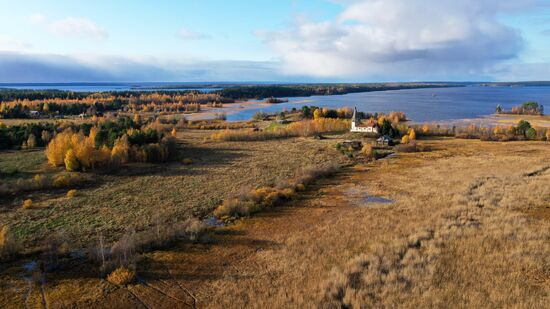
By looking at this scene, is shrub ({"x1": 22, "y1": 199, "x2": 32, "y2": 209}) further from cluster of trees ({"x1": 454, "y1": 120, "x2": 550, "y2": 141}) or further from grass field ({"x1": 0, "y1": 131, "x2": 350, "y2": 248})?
cluster of trees ({"x1": 454, "y1": 120, "x2": 550, "y2": 141})

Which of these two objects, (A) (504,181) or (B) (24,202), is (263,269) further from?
(A) (504,181)

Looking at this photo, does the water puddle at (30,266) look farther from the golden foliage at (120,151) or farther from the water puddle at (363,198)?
the golden foliage at (120,151)

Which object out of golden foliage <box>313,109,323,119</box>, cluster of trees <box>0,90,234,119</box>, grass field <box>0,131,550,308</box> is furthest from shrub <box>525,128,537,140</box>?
cluster of trees <box>0,90,234,119</box>

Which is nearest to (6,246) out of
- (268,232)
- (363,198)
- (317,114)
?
(268,232)

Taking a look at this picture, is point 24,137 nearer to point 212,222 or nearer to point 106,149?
point 106,149

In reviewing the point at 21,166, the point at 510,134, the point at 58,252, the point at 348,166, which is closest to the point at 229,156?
the point at 348,166
